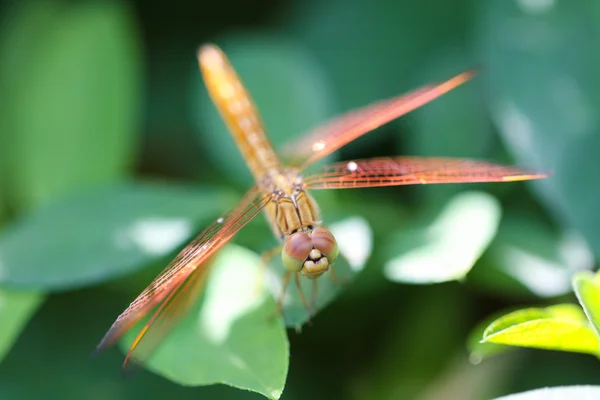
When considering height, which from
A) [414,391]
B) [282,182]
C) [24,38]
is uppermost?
[24,38]

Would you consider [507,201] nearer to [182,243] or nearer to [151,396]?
[182,243]

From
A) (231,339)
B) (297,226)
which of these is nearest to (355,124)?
(297,226)

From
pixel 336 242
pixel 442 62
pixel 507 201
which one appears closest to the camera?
pixel 336 242

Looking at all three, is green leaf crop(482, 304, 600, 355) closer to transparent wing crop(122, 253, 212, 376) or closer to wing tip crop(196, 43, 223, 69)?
transparent wing crop(122, 253, 212, 376)

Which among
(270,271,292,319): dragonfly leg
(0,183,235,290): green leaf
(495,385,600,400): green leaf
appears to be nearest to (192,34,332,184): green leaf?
(0,183,235,290): green leaf

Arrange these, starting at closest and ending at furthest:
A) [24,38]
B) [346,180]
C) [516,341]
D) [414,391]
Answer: [516,341]
[346,180]
[414,391]
[24,38]

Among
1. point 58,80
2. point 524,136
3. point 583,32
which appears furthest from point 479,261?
point 58,80

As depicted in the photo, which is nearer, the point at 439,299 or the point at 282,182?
the point at 282,182

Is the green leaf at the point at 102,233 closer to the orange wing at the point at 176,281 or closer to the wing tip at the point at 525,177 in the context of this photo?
the orange wing at the point at 176,281
